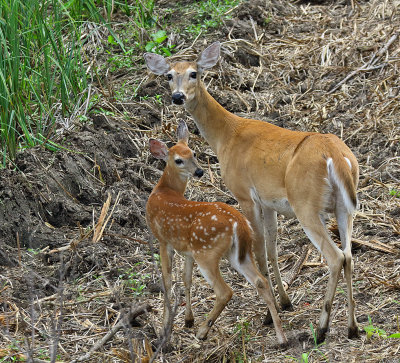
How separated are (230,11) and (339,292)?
20.2 ft

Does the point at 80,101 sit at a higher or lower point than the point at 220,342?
higher

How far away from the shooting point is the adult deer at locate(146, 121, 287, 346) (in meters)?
5.64

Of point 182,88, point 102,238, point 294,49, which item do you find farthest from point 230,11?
point 102,238

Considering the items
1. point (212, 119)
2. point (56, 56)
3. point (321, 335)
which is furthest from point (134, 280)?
point (56, 56)

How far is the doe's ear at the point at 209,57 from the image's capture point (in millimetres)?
7504

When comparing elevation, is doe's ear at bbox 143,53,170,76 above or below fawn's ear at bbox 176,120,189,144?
above

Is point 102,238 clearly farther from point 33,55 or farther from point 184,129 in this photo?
point 33,55

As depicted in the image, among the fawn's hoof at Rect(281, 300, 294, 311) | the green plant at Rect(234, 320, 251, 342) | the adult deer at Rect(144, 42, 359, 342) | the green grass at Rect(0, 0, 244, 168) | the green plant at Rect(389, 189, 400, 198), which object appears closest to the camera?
the adult deer at Rect(144, 42, 359, 342)

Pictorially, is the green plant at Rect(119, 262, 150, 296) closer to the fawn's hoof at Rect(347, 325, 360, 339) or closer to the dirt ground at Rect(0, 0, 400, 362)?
the dirt ground at Rect(0, 0, 400, 362)

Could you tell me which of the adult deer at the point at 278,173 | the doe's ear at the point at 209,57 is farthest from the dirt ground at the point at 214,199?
the doe's ear at the point at 209,57

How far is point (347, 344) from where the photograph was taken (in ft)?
18.0

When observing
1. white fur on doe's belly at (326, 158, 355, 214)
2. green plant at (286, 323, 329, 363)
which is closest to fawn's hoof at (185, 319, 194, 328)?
green plant at (286, 323, 329, 363)

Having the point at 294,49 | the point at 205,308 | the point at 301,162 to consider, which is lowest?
the point at 205,308

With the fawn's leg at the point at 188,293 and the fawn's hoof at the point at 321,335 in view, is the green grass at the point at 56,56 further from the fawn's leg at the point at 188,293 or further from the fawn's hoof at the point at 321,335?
the fawn's hoof at the point at 321,335
